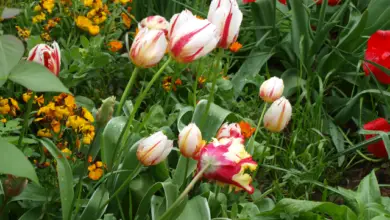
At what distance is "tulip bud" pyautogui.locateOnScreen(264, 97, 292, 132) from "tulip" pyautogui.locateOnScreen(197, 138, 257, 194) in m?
0.24

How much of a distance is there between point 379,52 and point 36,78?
1.70 m

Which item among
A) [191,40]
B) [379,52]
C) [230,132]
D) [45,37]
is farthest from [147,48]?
[379,52]

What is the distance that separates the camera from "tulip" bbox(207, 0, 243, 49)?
1571 mm

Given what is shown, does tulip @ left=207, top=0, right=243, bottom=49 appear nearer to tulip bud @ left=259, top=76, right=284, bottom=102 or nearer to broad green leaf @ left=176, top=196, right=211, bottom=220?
tulip bud @ left=259, top=76, right=284, bottom=102

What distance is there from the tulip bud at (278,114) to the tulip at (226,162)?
241 mm

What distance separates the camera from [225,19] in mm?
1569

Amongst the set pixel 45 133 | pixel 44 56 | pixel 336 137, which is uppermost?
pixel 44 56

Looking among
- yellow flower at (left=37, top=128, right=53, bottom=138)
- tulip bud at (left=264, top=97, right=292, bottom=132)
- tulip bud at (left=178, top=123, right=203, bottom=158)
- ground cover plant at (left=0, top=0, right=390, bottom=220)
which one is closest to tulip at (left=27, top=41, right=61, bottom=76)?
ground cover plant at (left=0, top=0, right=390, bottom=220)

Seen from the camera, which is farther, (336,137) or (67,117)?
(336,137)

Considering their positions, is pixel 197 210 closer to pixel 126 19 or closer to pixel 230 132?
pixel 230 132

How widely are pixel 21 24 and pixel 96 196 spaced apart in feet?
3.80

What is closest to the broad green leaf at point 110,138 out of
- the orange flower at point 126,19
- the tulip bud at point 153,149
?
the tulip bud at point 153,149

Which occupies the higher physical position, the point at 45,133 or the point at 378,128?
the point at 45,133

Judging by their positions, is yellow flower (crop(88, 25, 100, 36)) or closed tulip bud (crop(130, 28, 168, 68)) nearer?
closed tulip bud (crop(130, 28, 168, 68))
